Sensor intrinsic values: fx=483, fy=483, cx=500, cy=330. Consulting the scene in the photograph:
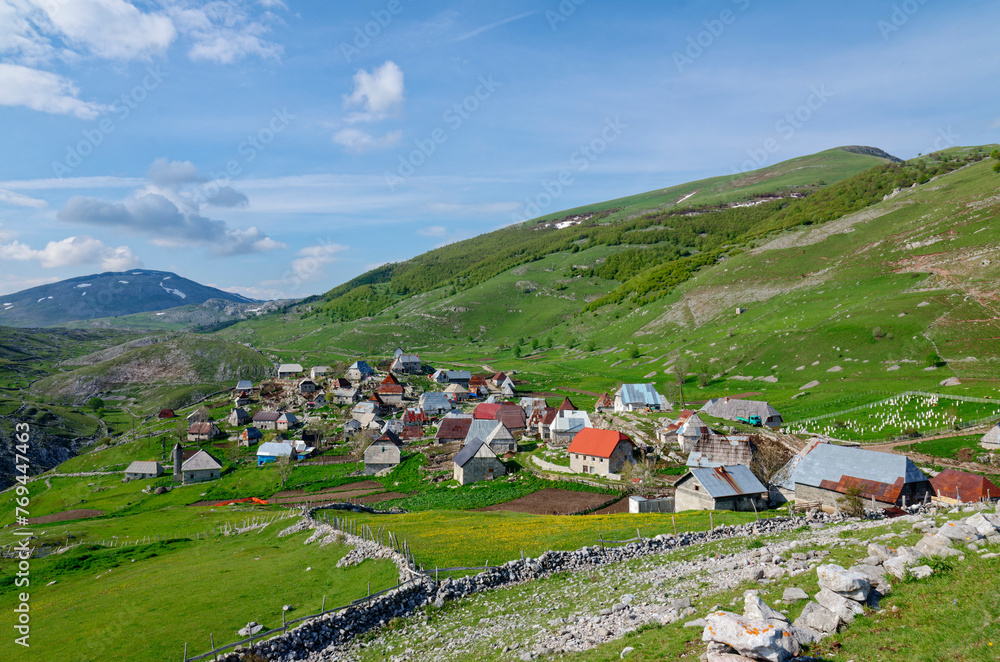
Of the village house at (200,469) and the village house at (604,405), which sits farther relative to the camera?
the village house at (604,405)

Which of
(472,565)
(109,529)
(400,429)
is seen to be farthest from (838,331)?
(109,529)

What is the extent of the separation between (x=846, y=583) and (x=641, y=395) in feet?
289

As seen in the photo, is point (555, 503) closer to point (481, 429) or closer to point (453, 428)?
point (481, 429)

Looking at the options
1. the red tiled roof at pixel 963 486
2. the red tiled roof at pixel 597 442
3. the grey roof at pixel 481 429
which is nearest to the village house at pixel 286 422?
the grey roof at pixel 481 429

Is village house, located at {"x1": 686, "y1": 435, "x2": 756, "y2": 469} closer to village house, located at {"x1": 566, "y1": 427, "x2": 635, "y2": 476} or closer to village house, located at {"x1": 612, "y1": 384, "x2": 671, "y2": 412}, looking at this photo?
village house, located at {"x1": 566, "y1": 427, "x2": 635, "y2": 476}

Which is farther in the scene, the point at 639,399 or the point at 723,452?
the point at 639,399

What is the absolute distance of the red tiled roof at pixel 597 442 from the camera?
213ft

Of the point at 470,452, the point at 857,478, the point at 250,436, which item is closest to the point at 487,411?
the point at 470,452

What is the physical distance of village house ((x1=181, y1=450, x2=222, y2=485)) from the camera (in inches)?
3310

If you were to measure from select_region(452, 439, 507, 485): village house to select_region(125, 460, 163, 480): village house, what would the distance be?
58.3 metres

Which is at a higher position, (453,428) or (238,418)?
(238,418)

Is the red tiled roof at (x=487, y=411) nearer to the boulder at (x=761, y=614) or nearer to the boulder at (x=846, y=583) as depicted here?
the boulder at (x=846, y=583)

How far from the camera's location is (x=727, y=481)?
47125 mm

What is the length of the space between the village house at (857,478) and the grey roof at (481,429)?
47820 millimetres
